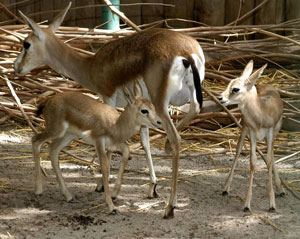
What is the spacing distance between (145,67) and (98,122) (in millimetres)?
668

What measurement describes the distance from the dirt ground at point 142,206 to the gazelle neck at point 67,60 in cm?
106

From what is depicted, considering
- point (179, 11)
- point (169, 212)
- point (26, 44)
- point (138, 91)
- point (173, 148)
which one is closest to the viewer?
point (169, 212)

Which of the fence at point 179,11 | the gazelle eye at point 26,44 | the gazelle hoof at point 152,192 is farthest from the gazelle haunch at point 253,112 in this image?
the fence at point 179,11

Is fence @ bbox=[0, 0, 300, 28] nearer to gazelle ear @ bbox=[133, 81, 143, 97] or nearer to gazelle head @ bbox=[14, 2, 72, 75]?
gazelle head @ bbox=[14, 2, 72, 75]

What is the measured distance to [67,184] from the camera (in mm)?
5531

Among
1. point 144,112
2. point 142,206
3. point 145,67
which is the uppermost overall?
point 145,67

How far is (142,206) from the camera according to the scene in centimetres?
496

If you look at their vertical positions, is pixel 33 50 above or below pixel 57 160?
above

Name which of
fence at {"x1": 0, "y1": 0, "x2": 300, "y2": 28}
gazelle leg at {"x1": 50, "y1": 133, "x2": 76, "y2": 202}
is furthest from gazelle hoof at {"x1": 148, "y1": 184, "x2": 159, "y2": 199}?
fence at {"x1": 0, "y1": 0, "x2": 300, "y2": 28}

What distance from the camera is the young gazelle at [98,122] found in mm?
4867

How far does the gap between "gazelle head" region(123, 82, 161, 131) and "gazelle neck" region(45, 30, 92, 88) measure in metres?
1.02

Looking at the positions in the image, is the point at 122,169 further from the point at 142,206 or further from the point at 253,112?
the point at 253,112

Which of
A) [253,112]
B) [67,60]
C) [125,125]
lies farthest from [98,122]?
[253,112]

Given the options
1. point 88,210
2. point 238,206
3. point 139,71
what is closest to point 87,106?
point 139,71
